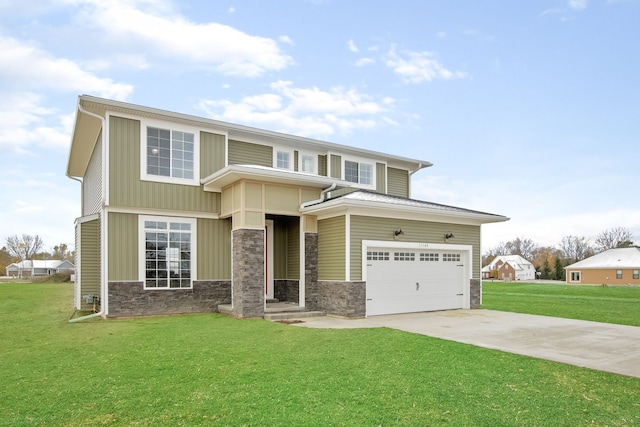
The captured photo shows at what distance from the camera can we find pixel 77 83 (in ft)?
43.9

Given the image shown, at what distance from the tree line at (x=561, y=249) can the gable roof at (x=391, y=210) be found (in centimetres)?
5524

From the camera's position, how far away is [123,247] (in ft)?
39.1

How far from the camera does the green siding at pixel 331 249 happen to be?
39.5ft

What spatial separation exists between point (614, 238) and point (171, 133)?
247 ft

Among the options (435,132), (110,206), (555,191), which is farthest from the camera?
(555,191)

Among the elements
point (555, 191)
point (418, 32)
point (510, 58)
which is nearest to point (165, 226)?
point (418, 32)

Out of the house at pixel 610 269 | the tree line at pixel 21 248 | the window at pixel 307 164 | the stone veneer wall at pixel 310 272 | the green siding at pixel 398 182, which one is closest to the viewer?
the stone veneer wall at pixel 310 272

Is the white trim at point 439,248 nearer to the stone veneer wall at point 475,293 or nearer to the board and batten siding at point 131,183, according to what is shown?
the stone veneer wall at point 475,293

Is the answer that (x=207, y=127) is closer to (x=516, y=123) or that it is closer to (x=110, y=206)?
(x=110, y=206)

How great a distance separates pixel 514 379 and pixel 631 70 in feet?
41.3

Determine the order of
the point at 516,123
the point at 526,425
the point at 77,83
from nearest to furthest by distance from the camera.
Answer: the point at 526,425
the point at 77,83
the point at 516,123

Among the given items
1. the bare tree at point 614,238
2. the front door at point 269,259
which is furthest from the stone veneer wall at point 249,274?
the bare tree at point 614,238

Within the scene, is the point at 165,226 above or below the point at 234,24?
below

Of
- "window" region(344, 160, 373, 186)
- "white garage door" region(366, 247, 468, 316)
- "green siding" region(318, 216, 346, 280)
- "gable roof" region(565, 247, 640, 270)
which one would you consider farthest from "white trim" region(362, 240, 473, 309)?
"gable roof" region(565, 247, 640, 270)
